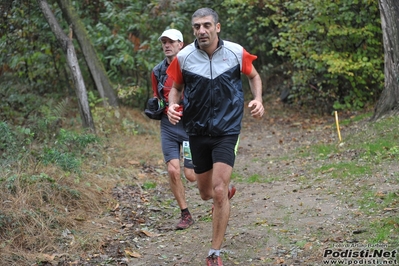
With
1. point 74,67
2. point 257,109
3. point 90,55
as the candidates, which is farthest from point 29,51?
point 257,109

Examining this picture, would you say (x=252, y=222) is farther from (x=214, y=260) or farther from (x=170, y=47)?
(x=170, y=47)

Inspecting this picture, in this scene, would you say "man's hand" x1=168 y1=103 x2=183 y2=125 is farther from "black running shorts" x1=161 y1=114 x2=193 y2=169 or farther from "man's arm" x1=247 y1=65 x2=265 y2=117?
"black running shorts" x1=161 y1=114 x2=193 y2=169

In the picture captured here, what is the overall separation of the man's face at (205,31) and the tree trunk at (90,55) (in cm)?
927

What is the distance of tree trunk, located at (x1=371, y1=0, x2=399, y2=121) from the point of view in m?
11.5

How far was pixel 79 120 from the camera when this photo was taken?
14.0 meters

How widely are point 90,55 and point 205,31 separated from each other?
32.4 ft

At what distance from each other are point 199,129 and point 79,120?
28.0ft

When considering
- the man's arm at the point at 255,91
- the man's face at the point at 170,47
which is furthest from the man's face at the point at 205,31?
the man's face at the point at 170,47

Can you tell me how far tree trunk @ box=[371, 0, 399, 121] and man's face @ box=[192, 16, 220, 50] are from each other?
21.7ft

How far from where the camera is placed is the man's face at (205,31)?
5855 mm

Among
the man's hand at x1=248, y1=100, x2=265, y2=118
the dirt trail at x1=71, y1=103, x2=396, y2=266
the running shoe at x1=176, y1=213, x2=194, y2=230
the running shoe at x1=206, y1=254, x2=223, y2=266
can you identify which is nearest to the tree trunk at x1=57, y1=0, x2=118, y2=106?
the dirt trail at x1=71, y1=103, x2=396, y2=266

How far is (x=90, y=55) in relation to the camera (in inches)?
601

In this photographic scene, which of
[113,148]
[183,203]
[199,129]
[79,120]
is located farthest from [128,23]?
[199,129]

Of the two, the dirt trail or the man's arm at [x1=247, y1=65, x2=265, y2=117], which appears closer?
the man's arm at [x1=247, y1=65, x2=265, y2=117]
